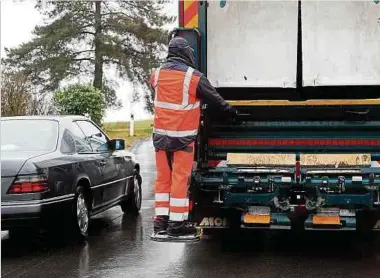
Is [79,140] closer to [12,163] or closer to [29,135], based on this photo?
[29,135]

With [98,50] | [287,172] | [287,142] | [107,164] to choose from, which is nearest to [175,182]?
[287,172]

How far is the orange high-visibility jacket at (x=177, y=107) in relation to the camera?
6.07m

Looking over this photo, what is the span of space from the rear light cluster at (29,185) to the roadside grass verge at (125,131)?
15890 mm

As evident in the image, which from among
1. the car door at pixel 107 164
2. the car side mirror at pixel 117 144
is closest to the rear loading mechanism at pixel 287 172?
the car door at pixel 107 164

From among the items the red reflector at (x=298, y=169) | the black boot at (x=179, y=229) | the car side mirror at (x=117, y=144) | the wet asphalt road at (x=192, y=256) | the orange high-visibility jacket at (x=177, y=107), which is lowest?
the wet asphalt road at (x=192, y=256)

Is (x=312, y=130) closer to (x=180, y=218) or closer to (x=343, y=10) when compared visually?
(x=343, y=10)

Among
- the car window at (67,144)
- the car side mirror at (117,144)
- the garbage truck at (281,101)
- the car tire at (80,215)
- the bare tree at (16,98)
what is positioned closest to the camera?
the garbage truck at (281,101)

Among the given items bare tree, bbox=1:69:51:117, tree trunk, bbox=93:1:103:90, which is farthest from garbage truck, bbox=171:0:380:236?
tree trunk, bbox=93:1:103:90

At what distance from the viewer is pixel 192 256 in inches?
268

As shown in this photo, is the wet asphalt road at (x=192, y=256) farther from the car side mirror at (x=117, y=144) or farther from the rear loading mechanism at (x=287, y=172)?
the car side mirror at (x=117, y=144)

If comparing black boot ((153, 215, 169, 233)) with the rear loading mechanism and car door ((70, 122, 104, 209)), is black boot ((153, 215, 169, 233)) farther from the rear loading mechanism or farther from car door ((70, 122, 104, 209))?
car door ((70, 122, 104, 209))

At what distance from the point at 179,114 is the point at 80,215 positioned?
2.13 meters

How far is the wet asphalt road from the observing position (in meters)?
6.14

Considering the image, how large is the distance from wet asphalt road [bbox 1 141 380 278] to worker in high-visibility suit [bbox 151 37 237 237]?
0.50m
